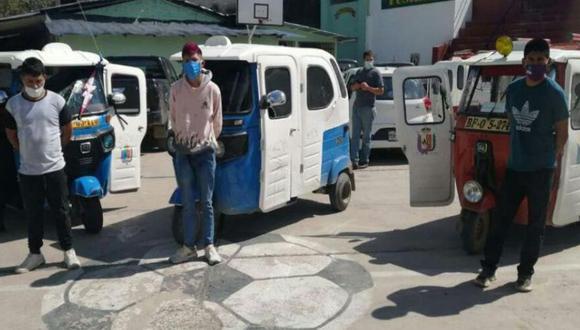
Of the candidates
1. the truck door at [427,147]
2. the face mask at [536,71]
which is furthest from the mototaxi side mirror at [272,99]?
the face mask at [536,71]

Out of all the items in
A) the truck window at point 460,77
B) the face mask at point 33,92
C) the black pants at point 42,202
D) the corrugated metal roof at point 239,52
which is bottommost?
the black pants at point 42,202

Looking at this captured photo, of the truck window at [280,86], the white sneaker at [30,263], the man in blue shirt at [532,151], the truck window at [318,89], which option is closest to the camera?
the man in blue shirt at [532,151]

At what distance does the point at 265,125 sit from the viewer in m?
6.04

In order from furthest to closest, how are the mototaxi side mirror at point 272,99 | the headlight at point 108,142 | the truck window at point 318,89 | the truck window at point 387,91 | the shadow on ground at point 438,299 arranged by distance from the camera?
the truck window at point 387,91, the truck window at point 318,89, the headlight at point 108,142, the mototaxi side mirror at point 272,99, the shadow on ground at point 438,299

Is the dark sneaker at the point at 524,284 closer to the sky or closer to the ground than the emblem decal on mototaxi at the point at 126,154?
closer to the ground

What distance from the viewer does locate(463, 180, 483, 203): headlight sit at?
5520mm

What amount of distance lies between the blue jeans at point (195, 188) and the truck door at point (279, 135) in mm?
731

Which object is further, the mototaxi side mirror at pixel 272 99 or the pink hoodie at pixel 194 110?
the mototaxi side mirror at pixel 272 99

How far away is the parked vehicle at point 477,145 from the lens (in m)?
5.57

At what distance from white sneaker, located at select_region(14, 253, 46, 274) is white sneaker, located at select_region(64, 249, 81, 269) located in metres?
0.24

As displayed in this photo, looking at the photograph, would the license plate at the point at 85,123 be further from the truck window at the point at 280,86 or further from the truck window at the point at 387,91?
the truck window at the point at 387,91

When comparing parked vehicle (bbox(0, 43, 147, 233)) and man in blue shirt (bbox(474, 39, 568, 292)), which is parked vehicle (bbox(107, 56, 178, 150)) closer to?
parked vehicle (bbox(0, 43, 147, 233))

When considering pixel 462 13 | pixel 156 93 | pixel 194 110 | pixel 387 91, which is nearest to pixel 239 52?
pixel 194 110

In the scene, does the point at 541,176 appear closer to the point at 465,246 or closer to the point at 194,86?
the point at 465,246
